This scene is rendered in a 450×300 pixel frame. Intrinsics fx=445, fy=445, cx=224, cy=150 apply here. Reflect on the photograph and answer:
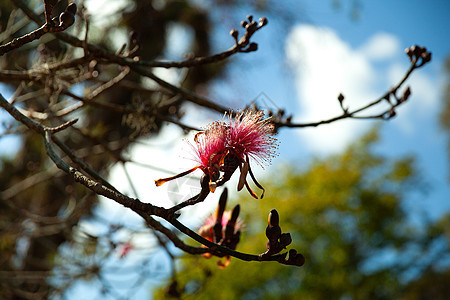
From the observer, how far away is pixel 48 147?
118cm

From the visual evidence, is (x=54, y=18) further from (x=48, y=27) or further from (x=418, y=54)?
(x=418, y=54)

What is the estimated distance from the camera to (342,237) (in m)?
14.4

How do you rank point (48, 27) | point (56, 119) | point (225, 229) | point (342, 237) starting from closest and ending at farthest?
→ point (48, 27), point (225, 229), point (56, 119), point (342, 237)

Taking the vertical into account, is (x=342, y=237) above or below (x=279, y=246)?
above

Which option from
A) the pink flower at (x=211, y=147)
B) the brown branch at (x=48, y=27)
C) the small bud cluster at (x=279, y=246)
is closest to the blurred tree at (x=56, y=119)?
the brown branch at (x=48, y=27)

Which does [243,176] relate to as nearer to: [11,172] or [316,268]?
[11,172]

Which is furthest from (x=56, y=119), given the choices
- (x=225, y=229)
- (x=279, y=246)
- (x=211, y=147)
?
(x=279, y=246)

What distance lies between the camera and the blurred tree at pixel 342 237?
40.8 ft

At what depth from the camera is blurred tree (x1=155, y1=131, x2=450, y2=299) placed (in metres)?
12.4

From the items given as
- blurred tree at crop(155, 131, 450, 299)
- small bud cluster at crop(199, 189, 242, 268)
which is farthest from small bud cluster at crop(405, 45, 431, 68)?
blurred tree at crop(155, 131, 450, 299)

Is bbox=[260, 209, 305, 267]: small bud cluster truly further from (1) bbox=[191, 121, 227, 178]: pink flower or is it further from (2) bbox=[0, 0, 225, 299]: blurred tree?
(2) bbox=[0, 0, 225, 299]: blurred tree

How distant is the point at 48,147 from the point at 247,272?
38.0 ft

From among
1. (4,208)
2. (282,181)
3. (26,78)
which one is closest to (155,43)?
(4,208)

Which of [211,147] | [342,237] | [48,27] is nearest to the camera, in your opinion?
[48,27]
